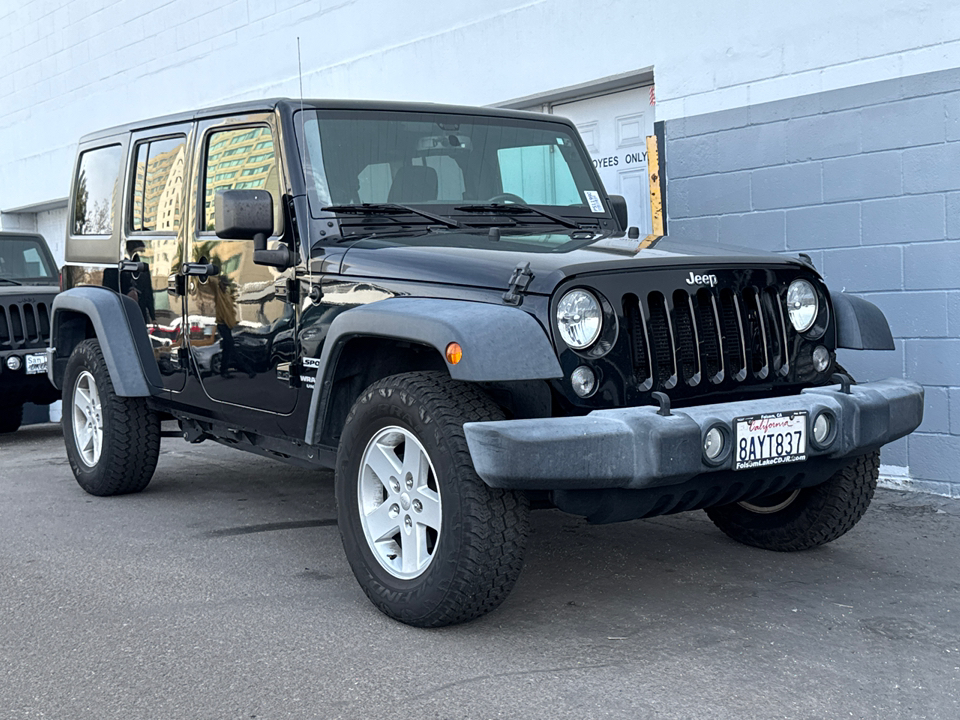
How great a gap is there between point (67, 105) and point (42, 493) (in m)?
9.31

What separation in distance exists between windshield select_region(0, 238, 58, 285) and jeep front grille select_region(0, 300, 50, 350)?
0.70 m

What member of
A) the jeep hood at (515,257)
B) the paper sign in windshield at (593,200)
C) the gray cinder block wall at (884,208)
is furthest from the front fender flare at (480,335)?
the gray cinder block wall at (884,208)

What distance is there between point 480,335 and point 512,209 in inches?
58.4

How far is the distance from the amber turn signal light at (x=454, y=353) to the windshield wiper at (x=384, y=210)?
1180mm

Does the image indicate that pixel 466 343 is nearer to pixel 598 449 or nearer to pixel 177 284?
pixel 598 449

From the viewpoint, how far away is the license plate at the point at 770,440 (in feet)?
12.0

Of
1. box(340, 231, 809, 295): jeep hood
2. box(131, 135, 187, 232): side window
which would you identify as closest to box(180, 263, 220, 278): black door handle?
box(131, 135, 187, 232): side window

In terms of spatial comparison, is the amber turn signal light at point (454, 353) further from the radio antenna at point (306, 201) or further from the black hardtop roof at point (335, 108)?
the black hardtop roof at point (335, 108)

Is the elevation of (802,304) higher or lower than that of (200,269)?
lower

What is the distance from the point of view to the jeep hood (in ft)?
12.3

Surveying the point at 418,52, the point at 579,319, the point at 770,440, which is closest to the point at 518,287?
the point at 579,319

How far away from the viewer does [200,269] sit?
5.14 m

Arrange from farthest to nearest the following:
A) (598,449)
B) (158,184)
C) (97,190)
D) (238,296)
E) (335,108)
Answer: (97,190)
(158,184)
(238,296)
(335,108)
(598,449)

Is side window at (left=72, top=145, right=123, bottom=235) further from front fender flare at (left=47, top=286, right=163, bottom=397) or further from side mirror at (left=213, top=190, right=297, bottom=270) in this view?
side mirror at (left=213, top=190, right=297, bottom=270)
